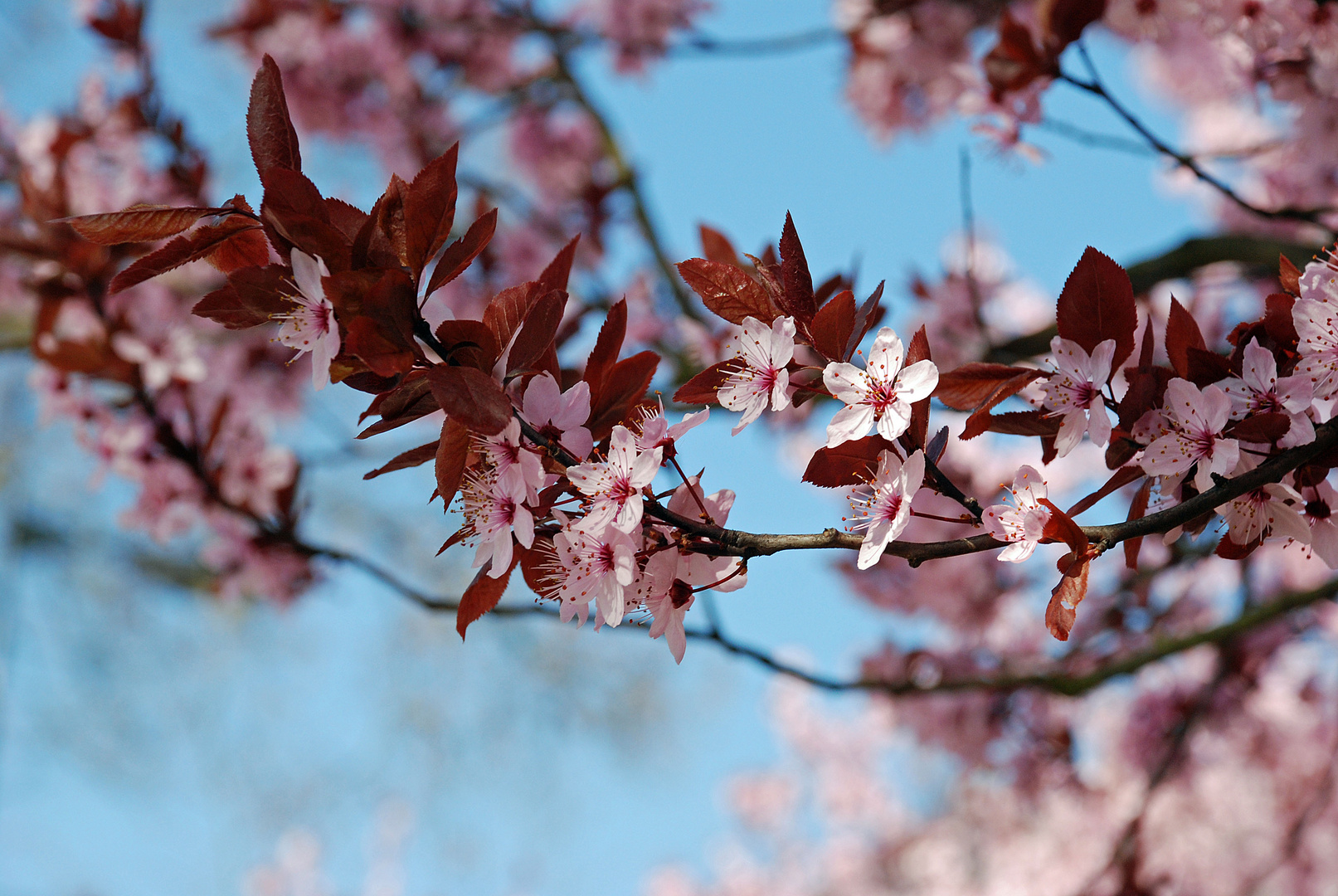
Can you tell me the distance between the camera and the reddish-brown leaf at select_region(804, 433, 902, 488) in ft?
2.55

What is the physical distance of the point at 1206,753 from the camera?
3.19 m

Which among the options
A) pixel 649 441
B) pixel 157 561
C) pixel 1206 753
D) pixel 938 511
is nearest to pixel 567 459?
pixel 649 441

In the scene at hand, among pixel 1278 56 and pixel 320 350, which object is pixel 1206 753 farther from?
pixel 320 350

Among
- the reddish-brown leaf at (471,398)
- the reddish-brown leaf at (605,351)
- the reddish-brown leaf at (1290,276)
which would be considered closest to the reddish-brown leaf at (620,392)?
the reddish-brown leaf at (605,351)

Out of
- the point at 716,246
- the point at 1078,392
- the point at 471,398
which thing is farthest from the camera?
the point at 716,246

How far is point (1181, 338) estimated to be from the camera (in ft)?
2.60

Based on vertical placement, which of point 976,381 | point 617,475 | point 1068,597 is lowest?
point 1068,597

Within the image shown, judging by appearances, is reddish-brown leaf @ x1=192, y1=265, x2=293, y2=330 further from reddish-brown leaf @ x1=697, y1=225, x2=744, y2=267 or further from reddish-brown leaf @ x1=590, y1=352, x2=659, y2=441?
reddish-brown leaf @ x1=697, y1=225, x2=744, y2=267

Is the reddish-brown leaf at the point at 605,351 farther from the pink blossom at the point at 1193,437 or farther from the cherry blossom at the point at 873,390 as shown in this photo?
the pink blossom at the point at 1193,437

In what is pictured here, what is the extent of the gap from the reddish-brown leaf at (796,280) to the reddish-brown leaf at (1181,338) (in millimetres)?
299

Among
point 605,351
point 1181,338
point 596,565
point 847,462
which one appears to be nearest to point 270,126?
point 605,351

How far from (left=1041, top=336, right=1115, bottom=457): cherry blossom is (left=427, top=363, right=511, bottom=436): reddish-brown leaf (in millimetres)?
460

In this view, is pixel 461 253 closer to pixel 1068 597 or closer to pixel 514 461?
pixel 514 461

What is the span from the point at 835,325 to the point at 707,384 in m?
0.13
